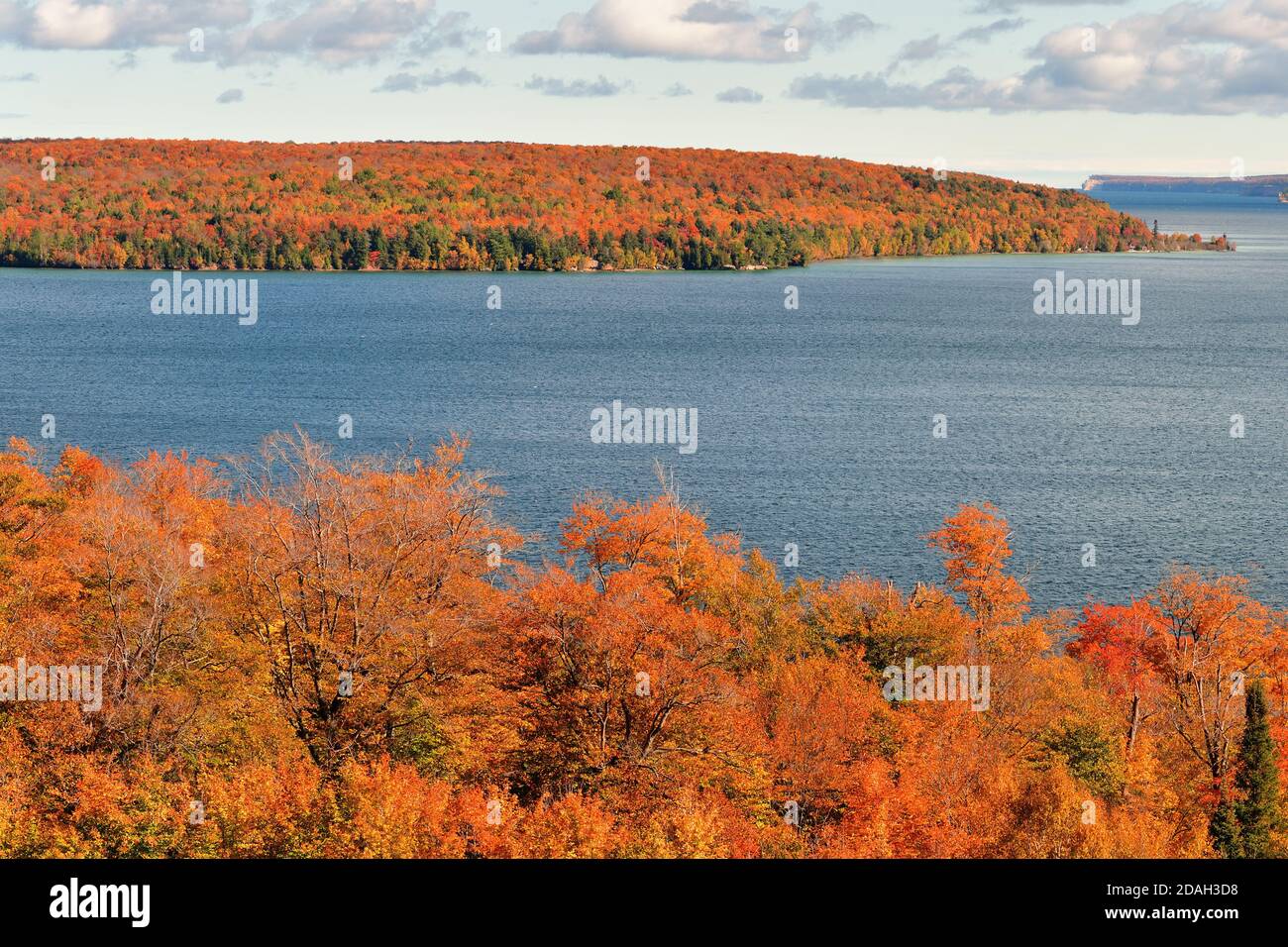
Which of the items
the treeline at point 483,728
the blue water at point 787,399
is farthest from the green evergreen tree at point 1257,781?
the blue water at point 787,399

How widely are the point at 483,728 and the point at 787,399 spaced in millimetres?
63778

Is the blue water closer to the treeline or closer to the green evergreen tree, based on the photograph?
the treeline

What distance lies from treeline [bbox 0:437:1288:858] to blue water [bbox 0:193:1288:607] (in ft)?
53.3

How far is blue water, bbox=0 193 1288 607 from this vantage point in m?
55.8

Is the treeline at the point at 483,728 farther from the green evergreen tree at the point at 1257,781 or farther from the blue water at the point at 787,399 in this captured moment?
the blue water at the point at 787,399

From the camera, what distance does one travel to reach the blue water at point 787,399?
55844mm

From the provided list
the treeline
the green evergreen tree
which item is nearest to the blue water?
the treeline

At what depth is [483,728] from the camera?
27.0 meters

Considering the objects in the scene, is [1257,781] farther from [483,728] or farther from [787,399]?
[787,399]

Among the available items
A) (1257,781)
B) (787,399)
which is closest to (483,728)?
(1257,781)

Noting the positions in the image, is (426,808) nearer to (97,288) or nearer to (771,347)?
(771,347)

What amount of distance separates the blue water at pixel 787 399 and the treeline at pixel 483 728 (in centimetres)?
1626

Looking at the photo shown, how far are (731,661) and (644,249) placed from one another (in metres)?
169
